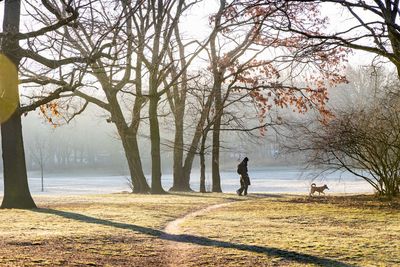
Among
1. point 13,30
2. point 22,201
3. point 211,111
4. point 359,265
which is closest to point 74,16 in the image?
point 13,30

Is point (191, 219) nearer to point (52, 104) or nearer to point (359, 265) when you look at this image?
point (359, 265)

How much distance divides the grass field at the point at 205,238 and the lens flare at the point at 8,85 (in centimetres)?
314

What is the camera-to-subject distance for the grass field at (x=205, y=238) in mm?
7562

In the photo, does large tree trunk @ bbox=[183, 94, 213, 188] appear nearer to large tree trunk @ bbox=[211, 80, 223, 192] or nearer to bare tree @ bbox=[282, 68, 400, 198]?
large tree trunk @ bbox=[211, 80, 223, 192]

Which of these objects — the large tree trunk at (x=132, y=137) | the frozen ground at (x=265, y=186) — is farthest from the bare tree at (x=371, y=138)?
the large tree trunk at (x=132, y=137)

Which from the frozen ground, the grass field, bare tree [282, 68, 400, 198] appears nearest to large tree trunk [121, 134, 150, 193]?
the frozen ground

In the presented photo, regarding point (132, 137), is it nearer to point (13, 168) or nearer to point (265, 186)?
point (13, 168)

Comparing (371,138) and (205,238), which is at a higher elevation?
(371,138)

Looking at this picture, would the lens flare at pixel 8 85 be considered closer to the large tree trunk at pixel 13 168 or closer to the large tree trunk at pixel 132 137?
the large tree trunk at pixel 13 168

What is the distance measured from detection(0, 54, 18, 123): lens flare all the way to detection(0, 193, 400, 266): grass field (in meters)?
3.14

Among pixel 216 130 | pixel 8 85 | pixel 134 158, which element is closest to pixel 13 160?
pixel 8 85

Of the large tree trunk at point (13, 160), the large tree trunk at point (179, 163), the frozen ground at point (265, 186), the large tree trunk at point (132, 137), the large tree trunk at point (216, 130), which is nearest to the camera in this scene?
the large tree trunk at point (13, 160)

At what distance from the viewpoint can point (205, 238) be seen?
941 cm

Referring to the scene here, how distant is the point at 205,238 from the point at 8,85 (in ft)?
28.8
